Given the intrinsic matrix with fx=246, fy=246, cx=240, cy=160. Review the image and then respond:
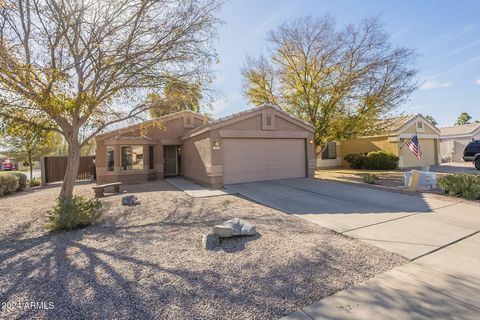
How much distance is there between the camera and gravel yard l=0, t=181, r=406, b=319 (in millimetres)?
3033

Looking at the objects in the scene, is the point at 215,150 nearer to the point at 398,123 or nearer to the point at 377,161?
the point at 377,161

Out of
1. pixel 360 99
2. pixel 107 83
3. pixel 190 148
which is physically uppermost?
pixel 360 99

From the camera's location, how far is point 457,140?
94.5ft

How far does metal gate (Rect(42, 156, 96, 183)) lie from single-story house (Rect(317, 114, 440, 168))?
19138mm

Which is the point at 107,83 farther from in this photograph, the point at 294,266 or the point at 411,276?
the point at 411,276

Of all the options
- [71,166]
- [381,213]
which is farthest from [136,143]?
[381,213]

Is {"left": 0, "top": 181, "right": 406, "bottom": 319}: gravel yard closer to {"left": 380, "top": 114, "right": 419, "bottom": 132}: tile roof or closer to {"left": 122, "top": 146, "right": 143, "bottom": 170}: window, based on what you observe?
{"left": 122, "top": 146, "right": 143, "bottom": 170}: window

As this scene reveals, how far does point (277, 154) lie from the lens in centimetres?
1327

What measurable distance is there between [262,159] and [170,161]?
7.94 meters

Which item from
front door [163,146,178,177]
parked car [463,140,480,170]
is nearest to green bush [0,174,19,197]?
front door [163,146,178,177]

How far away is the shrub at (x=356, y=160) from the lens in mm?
21073

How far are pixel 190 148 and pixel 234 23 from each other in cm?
762

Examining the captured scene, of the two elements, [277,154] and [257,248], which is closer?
[257,248]

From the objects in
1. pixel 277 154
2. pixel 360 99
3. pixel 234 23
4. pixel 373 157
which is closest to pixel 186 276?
pixel 234 23
